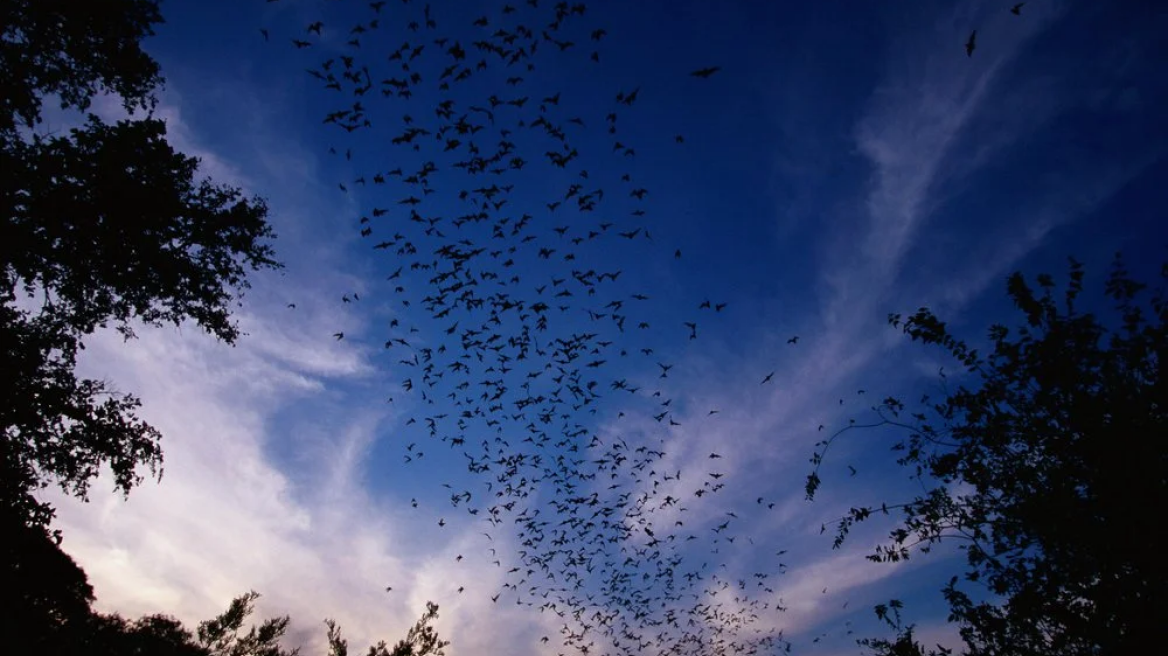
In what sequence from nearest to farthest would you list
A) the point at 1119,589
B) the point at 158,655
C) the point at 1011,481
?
1. the point at 1119,589
2. the point at 1011,481
3. the point at 158,655

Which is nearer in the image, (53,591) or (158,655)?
(53,591)

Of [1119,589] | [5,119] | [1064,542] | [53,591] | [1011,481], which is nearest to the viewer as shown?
[1119,589]

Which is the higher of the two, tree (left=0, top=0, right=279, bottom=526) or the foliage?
tree (left=0, top=0, right=279, bottom=526)

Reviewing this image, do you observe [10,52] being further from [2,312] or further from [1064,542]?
[1064,542]

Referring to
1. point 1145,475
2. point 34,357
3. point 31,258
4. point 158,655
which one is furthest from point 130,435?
point 1145,475

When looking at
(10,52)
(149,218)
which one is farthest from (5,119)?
(149,218)

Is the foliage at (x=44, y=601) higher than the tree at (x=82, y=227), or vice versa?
the tree at (x=82, y=227)

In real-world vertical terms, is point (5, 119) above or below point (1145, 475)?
above

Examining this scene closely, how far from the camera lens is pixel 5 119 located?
11.9 metres

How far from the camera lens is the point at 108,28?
13492 mm

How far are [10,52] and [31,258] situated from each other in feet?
16.0

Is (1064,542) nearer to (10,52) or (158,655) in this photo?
(10,52)

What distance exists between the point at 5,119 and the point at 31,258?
3.25 m

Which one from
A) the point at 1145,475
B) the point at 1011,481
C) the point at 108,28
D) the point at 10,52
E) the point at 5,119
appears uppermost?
the point at 108,28
